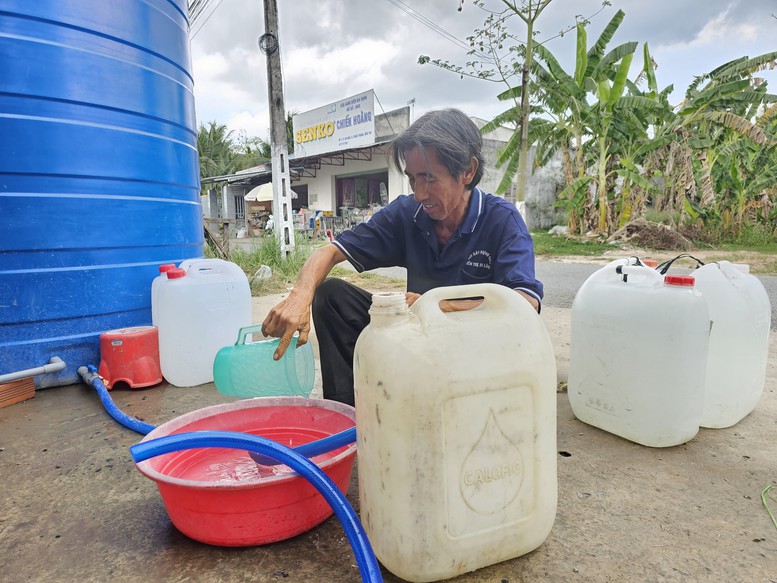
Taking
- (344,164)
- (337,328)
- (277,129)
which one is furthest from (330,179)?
(337,328)

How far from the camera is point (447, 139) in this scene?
4.72ft

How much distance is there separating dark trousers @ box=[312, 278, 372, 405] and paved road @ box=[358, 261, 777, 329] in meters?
2.70

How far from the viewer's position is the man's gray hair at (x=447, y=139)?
144 centimetres

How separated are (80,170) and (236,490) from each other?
179 centimetres

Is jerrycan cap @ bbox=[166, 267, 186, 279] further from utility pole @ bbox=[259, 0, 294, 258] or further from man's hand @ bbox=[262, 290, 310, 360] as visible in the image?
utility pole @ bbox=[259, 0, 294, 258]

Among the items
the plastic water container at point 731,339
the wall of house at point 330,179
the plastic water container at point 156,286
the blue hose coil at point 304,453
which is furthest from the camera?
the wall of house at point 330,179

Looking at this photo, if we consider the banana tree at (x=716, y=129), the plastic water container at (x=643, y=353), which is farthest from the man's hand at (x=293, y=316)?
the banana tree at (x=716, y=129)

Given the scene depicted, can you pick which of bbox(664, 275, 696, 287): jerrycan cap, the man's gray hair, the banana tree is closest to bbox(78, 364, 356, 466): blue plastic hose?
the man's gray hair

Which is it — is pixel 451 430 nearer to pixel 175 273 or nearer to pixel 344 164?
pixel 175 273

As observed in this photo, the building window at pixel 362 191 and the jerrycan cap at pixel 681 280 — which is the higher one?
the building window at pixel 362 191

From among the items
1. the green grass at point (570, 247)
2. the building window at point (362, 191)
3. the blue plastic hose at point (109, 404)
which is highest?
the building window at point (362, 191)

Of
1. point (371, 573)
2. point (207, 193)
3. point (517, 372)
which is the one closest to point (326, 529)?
point (371, 573)

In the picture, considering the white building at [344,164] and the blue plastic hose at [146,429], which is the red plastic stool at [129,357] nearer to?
the blue plastic hose at [146,429]

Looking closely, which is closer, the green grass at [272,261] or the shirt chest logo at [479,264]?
the shirt chest logo at [479,264]
